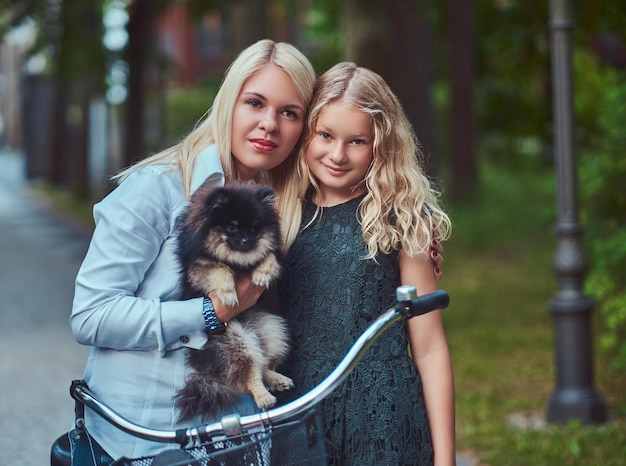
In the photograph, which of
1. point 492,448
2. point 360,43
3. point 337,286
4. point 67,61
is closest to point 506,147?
point 67,61

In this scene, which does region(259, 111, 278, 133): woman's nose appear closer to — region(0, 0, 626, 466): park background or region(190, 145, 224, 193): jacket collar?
region(190, 145, 224, 193): jacket collar

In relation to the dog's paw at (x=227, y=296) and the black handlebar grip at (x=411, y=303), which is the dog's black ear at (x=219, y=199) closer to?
the dog's paw at (x=227, y=296)

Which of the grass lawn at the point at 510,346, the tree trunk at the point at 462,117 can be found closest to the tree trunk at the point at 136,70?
the tree trunk at the point at 462,117

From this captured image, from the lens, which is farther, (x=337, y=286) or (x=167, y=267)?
(x=337, y=286)

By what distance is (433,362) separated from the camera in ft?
9.87

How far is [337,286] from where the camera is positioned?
3.00 m

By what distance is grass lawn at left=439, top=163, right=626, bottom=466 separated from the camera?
248 inches

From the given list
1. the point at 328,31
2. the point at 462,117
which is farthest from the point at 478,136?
the point at 328,31

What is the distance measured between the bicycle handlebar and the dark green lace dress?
Answer: 504 mm

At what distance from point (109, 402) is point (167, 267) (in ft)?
1.28

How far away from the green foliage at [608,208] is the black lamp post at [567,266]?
323mm

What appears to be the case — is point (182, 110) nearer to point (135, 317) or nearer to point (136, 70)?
point (136, 70)

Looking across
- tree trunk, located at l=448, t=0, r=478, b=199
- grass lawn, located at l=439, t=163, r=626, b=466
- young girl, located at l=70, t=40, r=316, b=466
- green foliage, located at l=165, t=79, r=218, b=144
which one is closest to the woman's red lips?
young girl, located at l=70, t=40, r=316, b=466

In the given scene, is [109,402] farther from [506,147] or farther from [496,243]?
[506,147]
